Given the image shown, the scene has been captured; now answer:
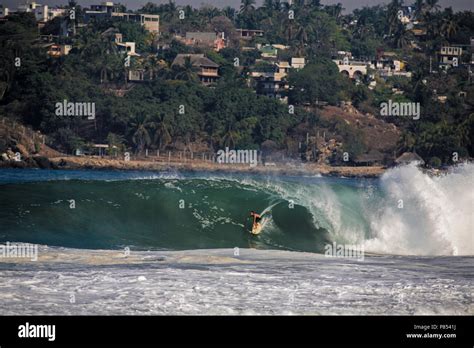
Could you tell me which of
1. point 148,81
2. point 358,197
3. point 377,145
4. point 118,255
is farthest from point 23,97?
point 118,255

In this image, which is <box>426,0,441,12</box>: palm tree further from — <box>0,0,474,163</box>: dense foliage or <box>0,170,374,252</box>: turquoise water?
<box>0,170,374,252</box>: turquoise water

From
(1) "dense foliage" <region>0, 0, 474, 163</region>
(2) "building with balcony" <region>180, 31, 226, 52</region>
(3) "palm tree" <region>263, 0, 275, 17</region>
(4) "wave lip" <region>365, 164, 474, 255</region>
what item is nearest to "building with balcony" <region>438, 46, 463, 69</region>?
(1) "dense foliage" <region>0, 0, 474, 163</region>

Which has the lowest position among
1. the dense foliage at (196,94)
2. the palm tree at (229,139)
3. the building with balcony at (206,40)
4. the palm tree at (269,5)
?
the palm tree at (229,139)

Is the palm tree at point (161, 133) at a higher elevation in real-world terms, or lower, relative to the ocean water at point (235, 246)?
lower

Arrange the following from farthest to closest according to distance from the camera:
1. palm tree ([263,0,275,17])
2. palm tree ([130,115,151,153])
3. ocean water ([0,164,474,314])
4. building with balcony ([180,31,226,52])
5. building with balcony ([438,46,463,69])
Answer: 1. palm tree ([263,0,275,17])
2. building with balcony ([180,31,226,52])
3. building with balcony ([438,46,463,69])
4. palm tree ([130,115,151,153])
5. ocean water ([0,164,474,314])

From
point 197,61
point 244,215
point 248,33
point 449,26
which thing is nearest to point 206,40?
point 248,33

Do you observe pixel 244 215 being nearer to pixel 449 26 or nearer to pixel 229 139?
pixel 229 139

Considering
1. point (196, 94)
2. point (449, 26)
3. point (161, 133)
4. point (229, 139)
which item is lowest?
point (229, 139)

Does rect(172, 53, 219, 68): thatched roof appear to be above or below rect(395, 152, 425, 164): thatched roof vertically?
above

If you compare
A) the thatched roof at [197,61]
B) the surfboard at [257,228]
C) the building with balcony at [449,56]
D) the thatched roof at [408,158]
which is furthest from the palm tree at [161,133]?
the surfboard at [257,228]

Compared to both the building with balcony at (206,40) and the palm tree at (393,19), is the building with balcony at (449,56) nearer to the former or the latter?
the palm tree at (393,19)
